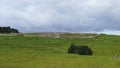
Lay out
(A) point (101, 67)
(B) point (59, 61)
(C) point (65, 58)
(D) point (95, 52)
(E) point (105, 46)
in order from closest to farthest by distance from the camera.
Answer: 1. (A) point (101, 67)
2. (B) point (59, 61)
3. (C) point (65, 58)
4. (D) point (95, 52)
5. (E) point (105, 46)

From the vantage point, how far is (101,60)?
260 feet

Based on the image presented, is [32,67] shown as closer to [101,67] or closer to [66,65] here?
[66,65]

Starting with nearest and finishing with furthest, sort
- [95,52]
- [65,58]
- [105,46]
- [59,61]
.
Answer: [59,61] < [65,58] < [95,52] < [105,46]

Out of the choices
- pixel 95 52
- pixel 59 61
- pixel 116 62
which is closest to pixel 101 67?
pixel 116 62

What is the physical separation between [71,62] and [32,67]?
9.67 metres

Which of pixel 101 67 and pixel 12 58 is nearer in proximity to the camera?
pixel 101 67

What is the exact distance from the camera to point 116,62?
77250 millimetres

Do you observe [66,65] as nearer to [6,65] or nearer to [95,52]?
[6,65]

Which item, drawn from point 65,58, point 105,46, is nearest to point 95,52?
point 105,46

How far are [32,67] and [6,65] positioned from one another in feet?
20.4

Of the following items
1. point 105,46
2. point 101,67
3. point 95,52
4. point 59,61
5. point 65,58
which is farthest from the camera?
point 105,46

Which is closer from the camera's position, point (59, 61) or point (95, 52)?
point (59, 61)


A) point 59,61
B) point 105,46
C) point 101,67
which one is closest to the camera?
point 101,67

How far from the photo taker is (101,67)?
7275 cm
